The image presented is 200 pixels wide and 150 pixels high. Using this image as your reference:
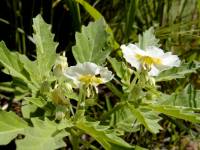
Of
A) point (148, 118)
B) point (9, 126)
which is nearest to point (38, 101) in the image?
point (9, 126)

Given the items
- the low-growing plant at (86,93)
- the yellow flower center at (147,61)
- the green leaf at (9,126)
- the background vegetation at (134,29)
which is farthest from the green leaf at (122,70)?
the background vegetation at (134,29)

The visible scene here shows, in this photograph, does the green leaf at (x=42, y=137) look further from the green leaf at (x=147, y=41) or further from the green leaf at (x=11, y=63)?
the green leaf at (x=147, y=41)

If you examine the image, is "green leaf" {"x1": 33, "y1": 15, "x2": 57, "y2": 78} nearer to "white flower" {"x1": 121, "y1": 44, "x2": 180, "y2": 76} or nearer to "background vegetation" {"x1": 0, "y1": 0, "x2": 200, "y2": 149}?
"white flower" {"x1": 121, "y1": 44, "x2": 180, "y2": 76}

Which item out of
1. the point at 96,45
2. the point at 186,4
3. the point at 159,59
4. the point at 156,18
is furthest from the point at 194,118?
the point at 186,4

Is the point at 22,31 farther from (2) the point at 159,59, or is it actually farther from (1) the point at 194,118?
(1) the point at 194,118

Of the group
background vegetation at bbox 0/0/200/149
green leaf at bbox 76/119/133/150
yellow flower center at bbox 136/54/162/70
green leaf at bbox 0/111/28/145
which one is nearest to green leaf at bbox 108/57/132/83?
yellow flower center at bbox 136/54/162/70

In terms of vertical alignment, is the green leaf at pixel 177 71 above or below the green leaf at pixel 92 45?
below

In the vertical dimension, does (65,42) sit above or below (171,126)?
above
